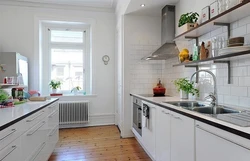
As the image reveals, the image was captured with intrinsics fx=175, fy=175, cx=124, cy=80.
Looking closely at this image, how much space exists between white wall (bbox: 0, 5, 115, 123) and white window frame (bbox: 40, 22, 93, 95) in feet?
0.88

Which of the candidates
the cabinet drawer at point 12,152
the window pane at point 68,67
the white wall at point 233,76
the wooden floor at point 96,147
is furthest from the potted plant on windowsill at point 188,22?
the window pane at point 68,67

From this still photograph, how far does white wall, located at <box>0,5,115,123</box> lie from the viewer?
164 inches

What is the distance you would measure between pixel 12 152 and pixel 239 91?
2.10 meters

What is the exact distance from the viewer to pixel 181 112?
1589mm

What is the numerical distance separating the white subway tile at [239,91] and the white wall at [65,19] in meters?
3.18

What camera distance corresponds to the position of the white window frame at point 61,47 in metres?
4.56

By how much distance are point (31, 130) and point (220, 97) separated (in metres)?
2.09

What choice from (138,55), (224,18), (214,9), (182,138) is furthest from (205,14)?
(138,55)

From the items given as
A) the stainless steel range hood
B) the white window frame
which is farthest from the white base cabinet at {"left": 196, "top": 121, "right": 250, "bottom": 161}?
the white window frame

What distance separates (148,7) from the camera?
3250 mm

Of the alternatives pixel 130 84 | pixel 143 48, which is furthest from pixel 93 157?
pixel 143 48

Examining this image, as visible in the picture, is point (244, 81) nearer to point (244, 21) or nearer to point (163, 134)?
point (244, 21)

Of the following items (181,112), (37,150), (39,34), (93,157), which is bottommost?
(93,157)

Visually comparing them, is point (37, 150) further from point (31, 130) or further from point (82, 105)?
point (82, 105)
